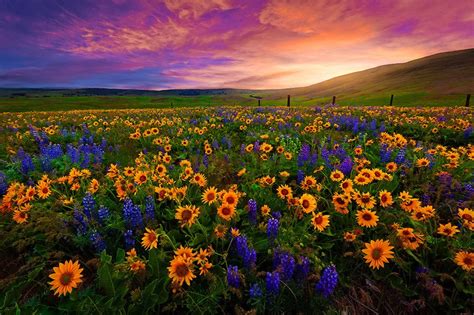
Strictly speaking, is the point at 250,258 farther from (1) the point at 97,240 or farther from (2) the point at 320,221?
(1) the point at 97,240

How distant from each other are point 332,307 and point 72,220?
310 centimetres

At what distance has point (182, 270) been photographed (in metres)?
2.36

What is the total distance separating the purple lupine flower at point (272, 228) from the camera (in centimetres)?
284

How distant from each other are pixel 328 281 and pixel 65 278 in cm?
228

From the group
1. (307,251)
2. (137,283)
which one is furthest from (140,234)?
(307,251)

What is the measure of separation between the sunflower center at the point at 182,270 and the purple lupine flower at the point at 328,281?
1205 millimetres

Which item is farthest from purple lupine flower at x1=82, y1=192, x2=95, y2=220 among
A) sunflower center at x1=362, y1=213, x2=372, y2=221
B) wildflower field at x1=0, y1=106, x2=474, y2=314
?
sunflower center at x1=362, y1=213, x2=372, y2=221

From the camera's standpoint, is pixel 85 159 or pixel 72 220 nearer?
pixel 72 220

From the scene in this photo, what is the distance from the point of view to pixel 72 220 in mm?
3268

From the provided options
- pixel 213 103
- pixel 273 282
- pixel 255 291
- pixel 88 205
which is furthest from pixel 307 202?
pixel 213 103

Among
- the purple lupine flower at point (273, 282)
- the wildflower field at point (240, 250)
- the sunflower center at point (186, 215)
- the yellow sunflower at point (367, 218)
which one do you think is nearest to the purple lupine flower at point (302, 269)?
the wildflower field at point (240, 250)

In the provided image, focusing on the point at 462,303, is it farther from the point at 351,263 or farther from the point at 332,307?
the point at 332,307

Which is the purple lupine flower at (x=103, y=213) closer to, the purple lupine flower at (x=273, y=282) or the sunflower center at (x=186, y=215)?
the sunflower center at (x=186, y=215)

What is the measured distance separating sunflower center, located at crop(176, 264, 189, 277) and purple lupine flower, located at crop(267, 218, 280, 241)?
3.17 ft
